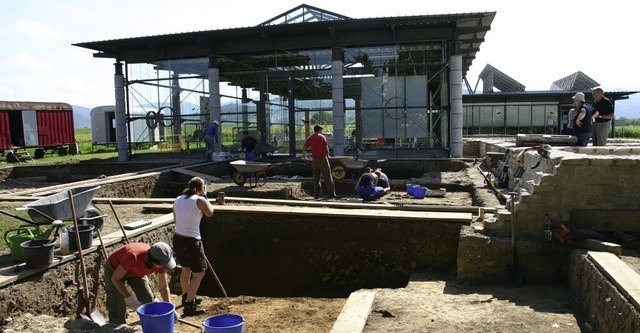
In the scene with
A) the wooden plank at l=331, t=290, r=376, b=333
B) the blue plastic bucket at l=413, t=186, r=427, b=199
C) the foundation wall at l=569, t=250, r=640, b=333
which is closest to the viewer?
the foundation wall at l=569, t=250, r=640, b=333

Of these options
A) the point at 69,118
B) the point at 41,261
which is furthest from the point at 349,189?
the point at 69,118

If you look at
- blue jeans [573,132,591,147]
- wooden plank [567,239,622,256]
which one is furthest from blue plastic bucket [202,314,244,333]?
blue jeans [573,132,591,147]

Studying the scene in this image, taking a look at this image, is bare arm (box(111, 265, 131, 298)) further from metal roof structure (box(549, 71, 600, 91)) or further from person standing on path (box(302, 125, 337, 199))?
metal roof structure (box(549, 71, 600, 91))

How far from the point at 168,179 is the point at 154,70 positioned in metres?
8.83

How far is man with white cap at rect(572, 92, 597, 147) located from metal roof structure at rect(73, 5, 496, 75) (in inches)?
309

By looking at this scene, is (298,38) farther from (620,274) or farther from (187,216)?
(620,274)

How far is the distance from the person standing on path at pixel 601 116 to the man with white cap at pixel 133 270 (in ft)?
28.1

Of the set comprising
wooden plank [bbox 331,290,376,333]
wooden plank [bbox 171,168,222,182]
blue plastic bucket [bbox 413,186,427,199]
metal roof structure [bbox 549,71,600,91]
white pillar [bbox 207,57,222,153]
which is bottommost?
wooden plank [bbox 331,290,376,333]

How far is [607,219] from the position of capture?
7.20 metres

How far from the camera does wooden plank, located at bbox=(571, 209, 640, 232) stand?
7.15m

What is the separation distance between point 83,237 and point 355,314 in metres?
3.41

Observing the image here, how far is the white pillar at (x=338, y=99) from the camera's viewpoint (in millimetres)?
19719

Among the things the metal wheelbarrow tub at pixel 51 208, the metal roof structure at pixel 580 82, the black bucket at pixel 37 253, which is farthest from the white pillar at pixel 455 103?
the metal roof structure at pixel 580 82

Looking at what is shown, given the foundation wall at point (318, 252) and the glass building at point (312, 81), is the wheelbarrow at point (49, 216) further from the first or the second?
the glass building at point (312, 81)
